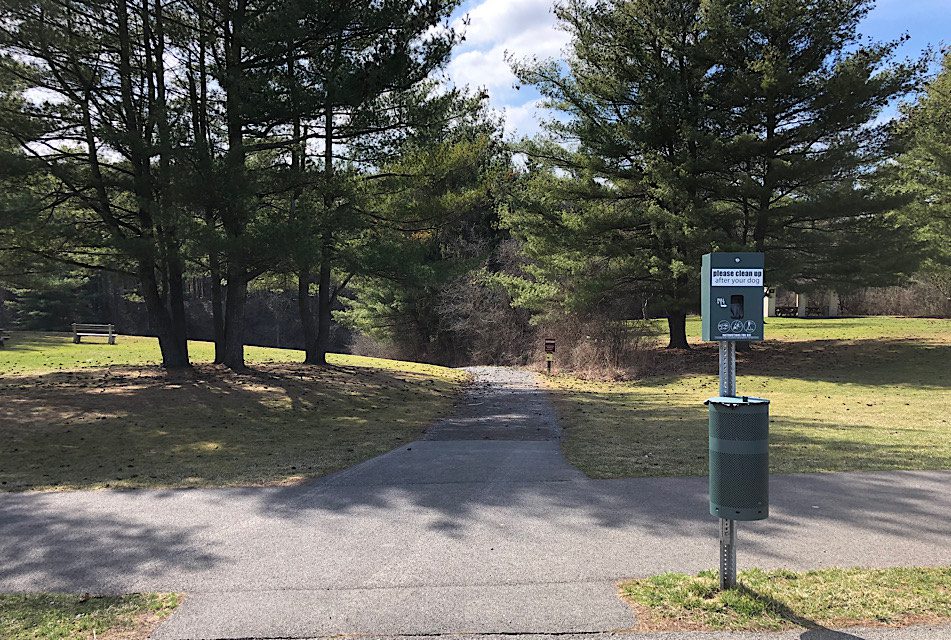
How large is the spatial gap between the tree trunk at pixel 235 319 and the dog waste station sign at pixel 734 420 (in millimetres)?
14170

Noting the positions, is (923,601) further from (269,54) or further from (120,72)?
(120,72)

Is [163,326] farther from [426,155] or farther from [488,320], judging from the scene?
[488,320]

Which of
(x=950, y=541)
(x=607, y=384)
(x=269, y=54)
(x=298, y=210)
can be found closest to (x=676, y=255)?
(x=607, y=384)

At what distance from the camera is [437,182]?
19.8m

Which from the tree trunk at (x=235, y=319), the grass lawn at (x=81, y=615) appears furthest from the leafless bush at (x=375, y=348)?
the grass lawn at (x=81, y=615)

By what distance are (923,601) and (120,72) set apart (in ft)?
56.6

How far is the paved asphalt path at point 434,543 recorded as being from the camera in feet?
12.6

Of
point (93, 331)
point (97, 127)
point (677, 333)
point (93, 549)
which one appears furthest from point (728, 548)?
point (93, 331)

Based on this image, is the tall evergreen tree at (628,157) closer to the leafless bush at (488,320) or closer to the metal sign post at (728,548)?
the leafless bush at (488,320)

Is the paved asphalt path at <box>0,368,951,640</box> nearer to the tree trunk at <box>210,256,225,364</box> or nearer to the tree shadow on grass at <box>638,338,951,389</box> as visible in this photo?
the tree trunk at <box>210,256,225,364</box>

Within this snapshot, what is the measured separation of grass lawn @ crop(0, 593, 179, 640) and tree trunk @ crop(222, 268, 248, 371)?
12738mm

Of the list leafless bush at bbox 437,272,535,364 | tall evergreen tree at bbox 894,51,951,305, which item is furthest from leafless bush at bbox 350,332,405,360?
tall evergreen tree at bbox 894,51,951,305

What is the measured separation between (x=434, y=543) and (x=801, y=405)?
12.3m

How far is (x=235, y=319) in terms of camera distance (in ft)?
57.7
